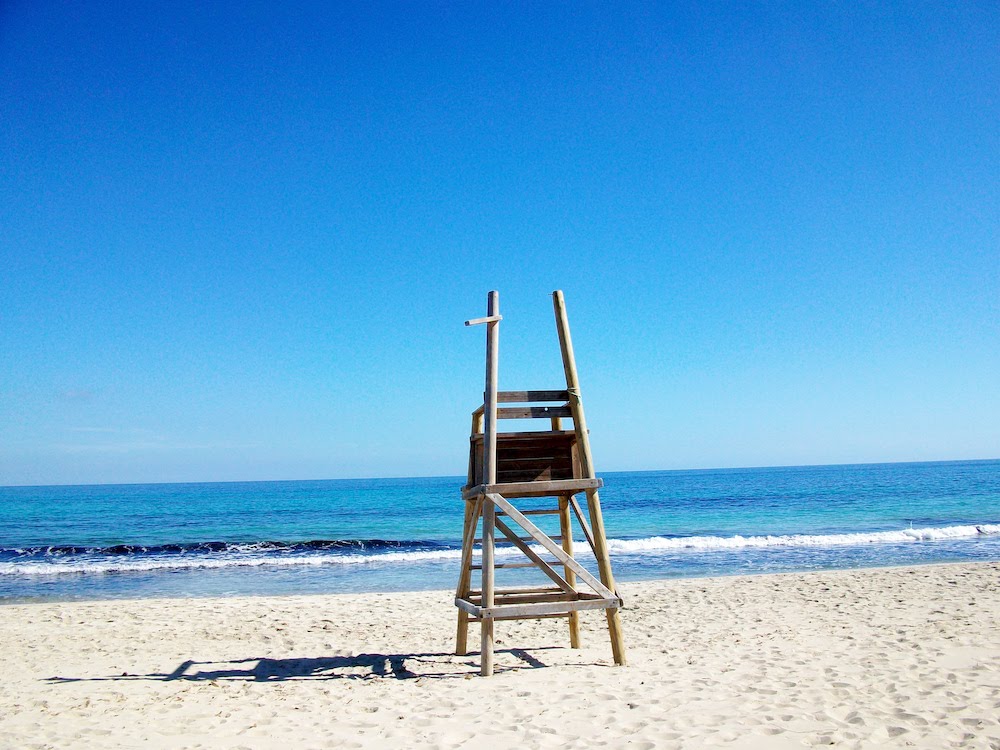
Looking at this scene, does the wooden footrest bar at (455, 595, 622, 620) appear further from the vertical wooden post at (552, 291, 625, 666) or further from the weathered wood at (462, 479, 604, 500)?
the weathered wood at (462, 479, 604, 500)

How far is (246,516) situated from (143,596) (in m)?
32.1

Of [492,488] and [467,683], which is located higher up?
[492,488]

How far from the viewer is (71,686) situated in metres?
7.13

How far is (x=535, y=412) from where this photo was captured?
24.0 feet

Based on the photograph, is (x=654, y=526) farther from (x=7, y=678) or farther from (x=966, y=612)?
(x=7, y=678)

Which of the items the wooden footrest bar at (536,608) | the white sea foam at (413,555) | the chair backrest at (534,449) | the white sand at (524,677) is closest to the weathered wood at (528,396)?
the chair backrest at (534,449)

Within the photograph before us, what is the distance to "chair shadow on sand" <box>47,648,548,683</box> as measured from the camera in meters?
7.25

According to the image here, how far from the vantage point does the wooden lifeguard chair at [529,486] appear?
6.82 meters

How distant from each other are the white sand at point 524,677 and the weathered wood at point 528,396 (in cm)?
261

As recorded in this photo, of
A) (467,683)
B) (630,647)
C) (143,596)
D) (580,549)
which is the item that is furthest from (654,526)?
(467,683)

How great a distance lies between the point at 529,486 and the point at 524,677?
175 centimetres

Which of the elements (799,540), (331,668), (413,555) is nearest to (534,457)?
(331,668)

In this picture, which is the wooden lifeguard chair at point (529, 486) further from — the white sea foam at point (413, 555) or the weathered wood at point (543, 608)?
the white sea foam at point (413, 555)

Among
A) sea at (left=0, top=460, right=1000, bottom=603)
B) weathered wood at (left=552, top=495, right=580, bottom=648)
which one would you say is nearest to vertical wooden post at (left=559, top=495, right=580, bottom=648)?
weathered wood at (left=552, top=495, right=580, bottom=648)
